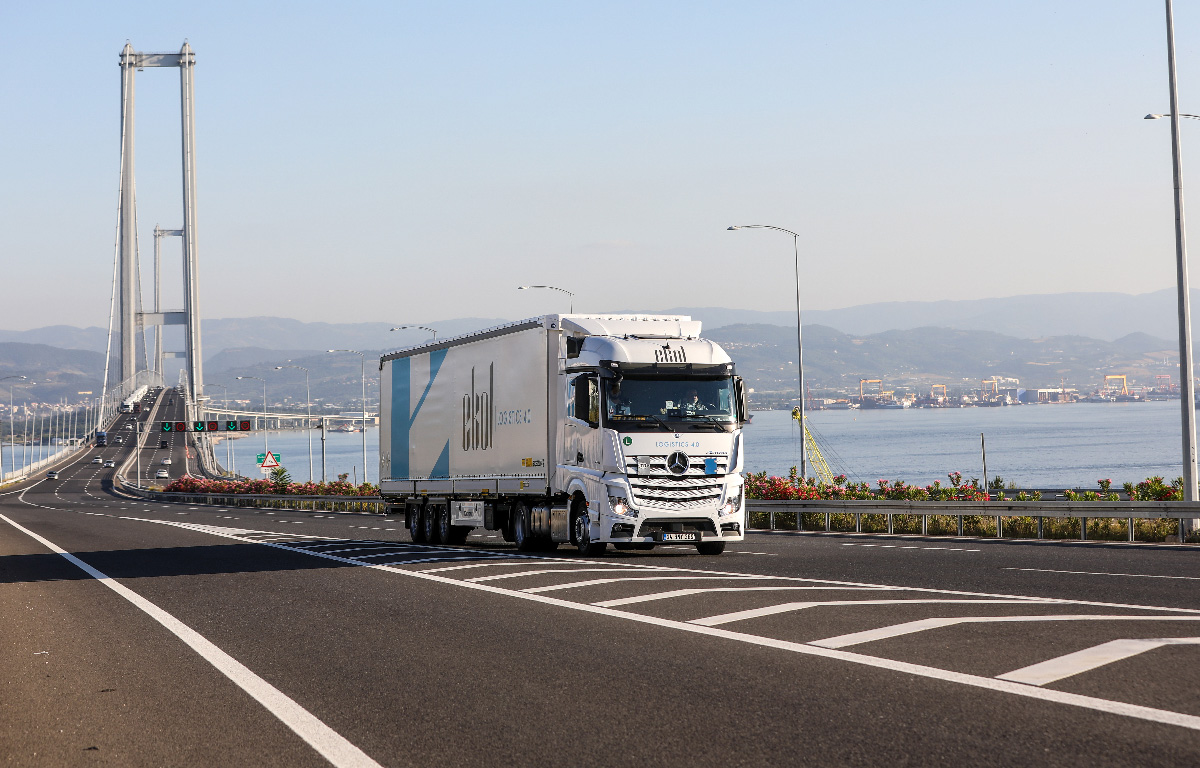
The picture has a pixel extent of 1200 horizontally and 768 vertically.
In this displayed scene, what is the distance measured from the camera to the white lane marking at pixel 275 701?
7266 mm

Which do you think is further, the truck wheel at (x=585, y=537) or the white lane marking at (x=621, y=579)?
the truck wheel at (x=585, y=537)

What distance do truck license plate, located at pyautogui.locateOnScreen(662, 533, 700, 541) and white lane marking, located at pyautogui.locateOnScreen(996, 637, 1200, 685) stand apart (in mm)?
10850

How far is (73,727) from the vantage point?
843 cm

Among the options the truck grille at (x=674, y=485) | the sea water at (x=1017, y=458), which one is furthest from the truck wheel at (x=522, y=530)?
the sea water at (x=1017, y=458)

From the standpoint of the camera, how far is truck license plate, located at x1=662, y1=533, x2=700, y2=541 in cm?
2061

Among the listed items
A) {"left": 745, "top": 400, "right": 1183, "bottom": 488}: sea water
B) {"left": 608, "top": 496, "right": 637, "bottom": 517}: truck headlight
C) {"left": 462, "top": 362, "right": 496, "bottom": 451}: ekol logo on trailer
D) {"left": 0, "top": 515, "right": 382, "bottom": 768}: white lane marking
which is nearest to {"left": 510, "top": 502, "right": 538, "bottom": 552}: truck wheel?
{"left": 462, "top": 362, "right": 496, "bottom": 451}: ekol logo on trailer

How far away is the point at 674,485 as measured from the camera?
20.8m

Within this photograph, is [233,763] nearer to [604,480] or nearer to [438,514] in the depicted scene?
[604,480]

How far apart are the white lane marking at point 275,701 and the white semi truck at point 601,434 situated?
7.76m

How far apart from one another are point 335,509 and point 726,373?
139 ft

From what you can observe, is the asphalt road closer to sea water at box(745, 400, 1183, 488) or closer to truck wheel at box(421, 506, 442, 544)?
truck wheel at box(421, 506, 442, 544)

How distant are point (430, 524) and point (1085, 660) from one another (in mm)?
20427

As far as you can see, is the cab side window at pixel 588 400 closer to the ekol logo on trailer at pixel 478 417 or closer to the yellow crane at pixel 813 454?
the ekol logo on trailer at pixel 478 417

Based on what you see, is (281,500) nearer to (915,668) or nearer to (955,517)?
(955,517)
